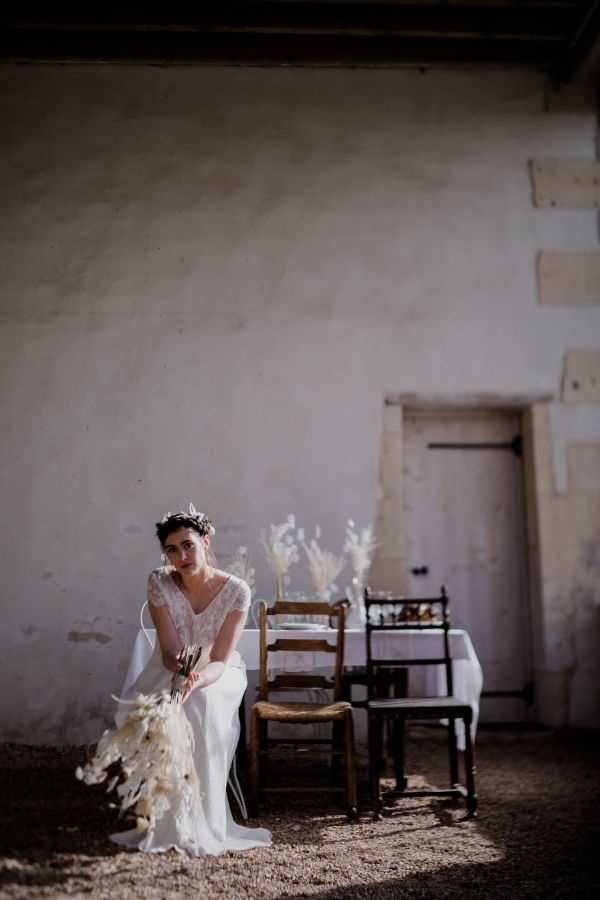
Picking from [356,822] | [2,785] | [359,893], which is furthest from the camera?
[2,785]

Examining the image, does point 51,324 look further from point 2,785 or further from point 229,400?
point 2,785

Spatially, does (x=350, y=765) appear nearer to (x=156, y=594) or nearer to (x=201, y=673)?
(x=201, y=673)

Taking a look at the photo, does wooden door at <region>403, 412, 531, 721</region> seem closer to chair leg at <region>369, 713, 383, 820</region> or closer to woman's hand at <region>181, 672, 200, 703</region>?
chair leg at <region>369, 713, 383, 820</region>

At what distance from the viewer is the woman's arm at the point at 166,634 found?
346 centimetres

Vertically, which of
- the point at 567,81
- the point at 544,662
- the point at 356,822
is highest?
the point at 567,81

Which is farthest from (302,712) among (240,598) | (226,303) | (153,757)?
(226,303)

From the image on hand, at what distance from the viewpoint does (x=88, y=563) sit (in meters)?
5.57

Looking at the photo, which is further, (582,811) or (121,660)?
(121,660)

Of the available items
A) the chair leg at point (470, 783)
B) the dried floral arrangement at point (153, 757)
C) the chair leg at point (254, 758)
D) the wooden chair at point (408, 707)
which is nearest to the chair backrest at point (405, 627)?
the wooden chair at point (408, 707)

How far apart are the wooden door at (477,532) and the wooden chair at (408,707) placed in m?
1.31

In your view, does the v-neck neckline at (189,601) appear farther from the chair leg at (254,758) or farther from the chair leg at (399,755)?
the chair leg at (399,755)

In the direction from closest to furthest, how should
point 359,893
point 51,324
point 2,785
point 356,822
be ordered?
point 359,893
point 356,822
point 2,785
point 51,324

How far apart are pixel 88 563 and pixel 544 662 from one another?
122 inches

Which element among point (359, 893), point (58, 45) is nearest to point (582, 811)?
point (359, 893)
